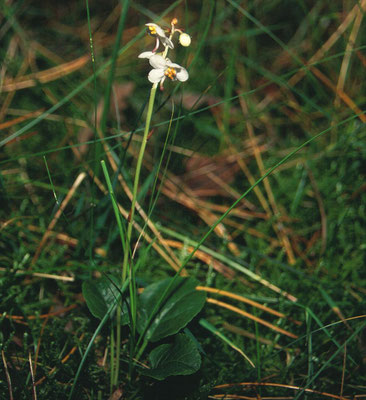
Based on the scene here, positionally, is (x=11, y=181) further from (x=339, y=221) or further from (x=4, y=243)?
(x=339, y=221)

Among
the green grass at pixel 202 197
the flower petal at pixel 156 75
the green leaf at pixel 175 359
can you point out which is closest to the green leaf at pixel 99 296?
the green grass at pixel 202 197

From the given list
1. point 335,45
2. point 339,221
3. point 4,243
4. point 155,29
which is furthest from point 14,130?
point 335,45

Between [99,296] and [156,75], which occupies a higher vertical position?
[156,75]

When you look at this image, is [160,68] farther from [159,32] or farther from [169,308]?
[169,308]

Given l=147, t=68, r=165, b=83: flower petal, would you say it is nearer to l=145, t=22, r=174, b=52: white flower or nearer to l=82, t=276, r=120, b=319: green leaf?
l=145, t=22, r=174, b=52: white flower

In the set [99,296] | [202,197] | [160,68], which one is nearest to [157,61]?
[160,68]
